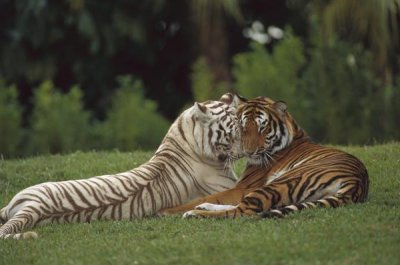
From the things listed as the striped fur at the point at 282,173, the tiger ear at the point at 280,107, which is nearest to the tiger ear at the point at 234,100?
the striped fur at the point at 282,173

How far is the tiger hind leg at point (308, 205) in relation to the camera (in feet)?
26.7

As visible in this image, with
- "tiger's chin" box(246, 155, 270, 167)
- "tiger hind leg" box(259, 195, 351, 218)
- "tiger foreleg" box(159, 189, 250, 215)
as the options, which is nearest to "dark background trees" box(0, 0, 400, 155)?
"tiger's chin" box(246, 155, 270, 167)

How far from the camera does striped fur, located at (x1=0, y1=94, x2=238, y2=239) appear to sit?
877 centimetres

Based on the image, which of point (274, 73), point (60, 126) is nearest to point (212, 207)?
point (274, 73)

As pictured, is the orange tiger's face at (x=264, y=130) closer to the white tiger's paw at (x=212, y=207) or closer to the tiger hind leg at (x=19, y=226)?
the white tiger's paw at (x=212, y=207)

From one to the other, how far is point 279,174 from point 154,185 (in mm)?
1038

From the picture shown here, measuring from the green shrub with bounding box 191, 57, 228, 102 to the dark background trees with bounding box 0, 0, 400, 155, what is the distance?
0.08 ft

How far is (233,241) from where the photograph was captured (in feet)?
24.2

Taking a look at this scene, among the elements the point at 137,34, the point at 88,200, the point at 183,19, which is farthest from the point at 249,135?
the point at 183,19

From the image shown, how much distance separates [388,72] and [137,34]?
15.2ft

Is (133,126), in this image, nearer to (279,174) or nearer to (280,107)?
(280,107)

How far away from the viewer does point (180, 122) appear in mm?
9656

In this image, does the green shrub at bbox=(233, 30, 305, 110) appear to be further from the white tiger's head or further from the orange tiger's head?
the orange tiger's head

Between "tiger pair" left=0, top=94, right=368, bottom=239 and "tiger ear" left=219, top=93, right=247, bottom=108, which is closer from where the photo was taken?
"tiger pair" left=0, top=94, right=368, bottom=239
